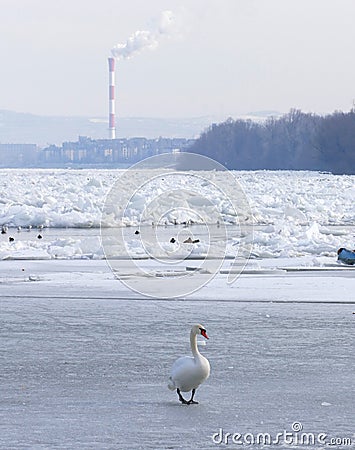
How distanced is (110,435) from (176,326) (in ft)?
12.6

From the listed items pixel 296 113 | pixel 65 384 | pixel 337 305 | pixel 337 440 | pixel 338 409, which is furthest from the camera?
pixel 296 113

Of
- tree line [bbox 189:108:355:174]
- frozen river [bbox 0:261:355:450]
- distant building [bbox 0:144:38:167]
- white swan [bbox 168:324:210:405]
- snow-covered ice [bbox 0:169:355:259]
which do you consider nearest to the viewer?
frozen river [bbox 0:261:355:450]

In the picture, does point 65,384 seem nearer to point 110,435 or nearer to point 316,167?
point 110,435

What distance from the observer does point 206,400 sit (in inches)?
243

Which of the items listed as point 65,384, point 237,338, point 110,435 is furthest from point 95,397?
point 237,338

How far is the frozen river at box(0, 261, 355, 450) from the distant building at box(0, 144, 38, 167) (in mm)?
147746

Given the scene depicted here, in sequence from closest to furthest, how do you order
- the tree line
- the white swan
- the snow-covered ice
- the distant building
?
1. the white swan
2. the snow-covered ice
3. the tree line
4. the distant building

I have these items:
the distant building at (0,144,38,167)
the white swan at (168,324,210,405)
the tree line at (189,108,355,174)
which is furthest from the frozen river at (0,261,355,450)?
the distant building at (0,144,38,167)

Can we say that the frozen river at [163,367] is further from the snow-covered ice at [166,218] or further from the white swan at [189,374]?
the snow-covered ice at [166,218]

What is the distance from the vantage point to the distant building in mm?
157875

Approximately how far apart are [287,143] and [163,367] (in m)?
106

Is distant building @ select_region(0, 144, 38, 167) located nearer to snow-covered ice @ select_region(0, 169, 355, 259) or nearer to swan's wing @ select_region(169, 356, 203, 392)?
snow-covered ice @ select_region(0, 169, 355, 259)

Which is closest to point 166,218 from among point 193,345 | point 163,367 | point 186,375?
point 163,367

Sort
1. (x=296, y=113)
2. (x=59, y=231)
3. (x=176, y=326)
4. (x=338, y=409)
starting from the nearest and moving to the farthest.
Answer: (x=338, y=409)
(x=176, y=326)
(x=59, y=231)
(x=296, y=113)
